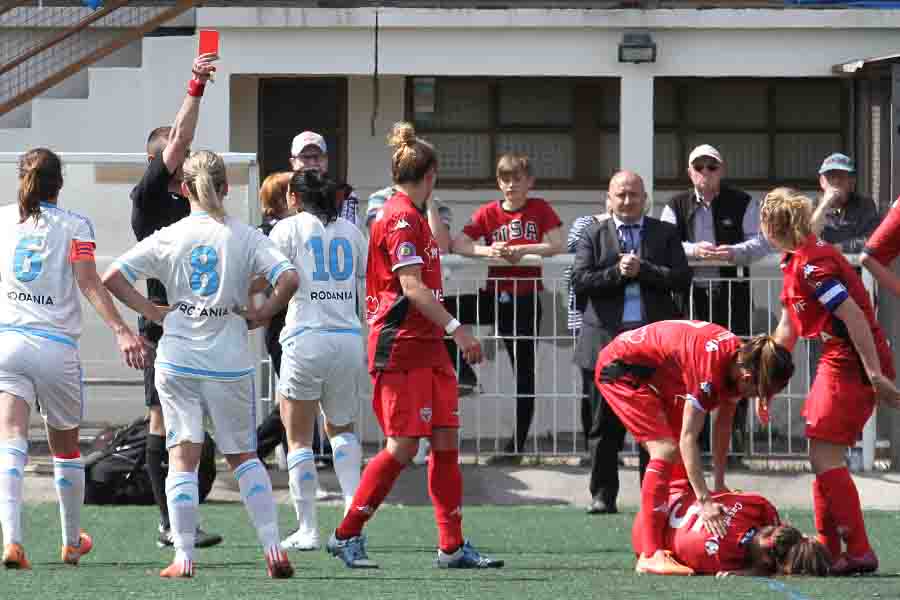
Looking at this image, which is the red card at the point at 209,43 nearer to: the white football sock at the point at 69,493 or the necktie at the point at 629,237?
the white football sock at the point at 69,493

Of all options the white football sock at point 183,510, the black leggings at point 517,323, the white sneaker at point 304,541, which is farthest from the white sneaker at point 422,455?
the white football sock at point 183,510

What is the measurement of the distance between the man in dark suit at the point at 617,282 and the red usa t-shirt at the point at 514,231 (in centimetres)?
119

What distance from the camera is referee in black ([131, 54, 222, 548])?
8711mm

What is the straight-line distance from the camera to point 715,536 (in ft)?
26.2

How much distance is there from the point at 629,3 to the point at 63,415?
7399 mm

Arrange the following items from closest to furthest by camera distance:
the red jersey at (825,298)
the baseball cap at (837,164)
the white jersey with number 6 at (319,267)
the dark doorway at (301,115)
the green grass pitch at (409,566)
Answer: the green grass pitch at (409,566)
the red jersey at (825,298)
the white jersey with number 6 at (319,267)
the baseball cap at (837,164)
the dark doorway at (301,115)

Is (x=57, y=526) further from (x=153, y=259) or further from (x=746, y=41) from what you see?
(x=746, y=41)

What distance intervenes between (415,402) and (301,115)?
7.65 metres

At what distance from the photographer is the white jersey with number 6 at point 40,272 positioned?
8.23m

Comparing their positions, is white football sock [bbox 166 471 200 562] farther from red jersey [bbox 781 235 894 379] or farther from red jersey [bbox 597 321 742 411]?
red jersey [bbox 781 235 894 379]

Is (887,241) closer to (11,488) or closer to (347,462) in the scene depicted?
(347,462)

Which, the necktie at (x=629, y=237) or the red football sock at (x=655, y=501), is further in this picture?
the necktie at (x=629, y=237)

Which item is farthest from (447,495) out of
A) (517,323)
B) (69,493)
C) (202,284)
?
(517,323)

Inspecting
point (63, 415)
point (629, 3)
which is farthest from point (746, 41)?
point (63, 415)
